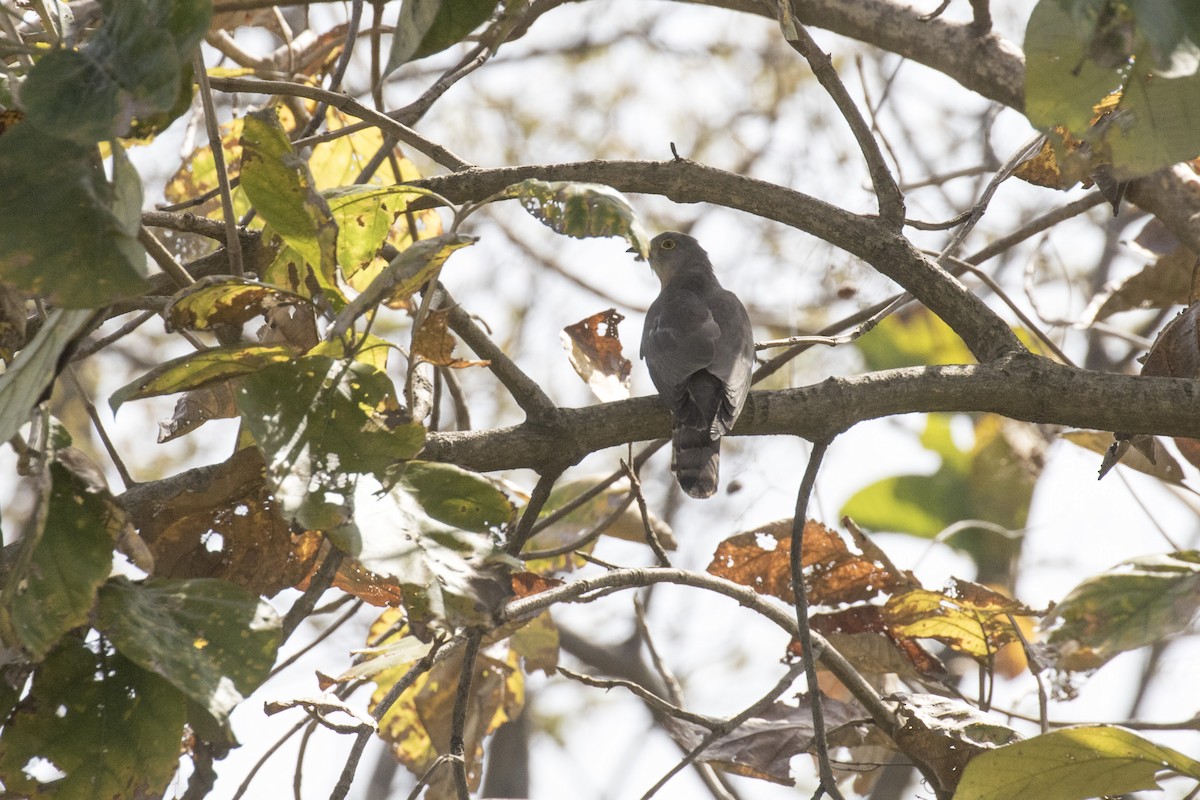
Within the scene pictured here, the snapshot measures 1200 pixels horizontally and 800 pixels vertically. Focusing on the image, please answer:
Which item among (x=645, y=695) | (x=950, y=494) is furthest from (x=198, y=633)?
(x=950, y=494)

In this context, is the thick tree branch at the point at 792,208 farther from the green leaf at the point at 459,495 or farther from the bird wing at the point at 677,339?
the green leaf at the point at 459,495

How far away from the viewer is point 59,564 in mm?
1524

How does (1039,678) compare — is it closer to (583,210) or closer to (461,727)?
(461,727)

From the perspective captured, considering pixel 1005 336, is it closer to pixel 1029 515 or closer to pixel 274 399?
pixel 274 399

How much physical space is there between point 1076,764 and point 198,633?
1.40m

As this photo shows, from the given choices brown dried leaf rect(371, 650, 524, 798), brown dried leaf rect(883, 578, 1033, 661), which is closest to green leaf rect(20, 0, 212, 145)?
brown dried leaf rect(883, 578, 1033, 661)

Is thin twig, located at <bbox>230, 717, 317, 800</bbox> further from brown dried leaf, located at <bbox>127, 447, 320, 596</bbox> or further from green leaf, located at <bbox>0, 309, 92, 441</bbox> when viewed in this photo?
green leaf, located at <bbox>0, 309, 92, 441</bbox>

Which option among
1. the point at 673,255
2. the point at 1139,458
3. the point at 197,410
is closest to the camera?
the point at 197,410

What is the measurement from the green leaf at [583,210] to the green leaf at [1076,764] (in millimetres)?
1029

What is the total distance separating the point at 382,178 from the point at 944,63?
192 centimetres

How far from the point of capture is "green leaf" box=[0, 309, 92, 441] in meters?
1.36

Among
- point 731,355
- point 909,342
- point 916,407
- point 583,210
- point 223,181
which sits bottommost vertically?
point 583,210

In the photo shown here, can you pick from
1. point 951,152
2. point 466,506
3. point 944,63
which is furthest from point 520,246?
point 466,506

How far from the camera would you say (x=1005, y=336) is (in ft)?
8.61
